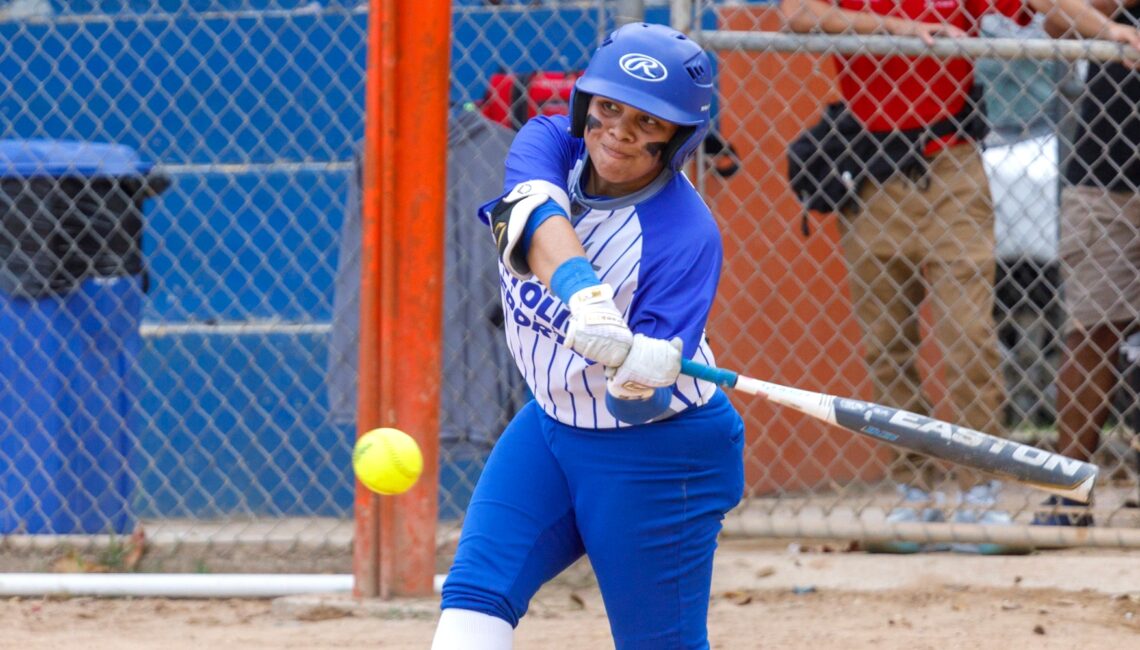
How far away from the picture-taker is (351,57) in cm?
514

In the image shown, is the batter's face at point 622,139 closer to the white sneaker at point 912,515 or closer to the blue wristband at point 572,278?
the blue wristband at point 572,278

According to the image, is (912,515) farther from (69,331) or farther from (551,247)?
(69,331)

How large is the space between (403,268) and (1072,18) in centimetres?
225

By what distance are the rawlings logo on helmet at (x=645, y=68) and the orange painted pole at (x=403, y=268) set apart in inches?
66.1

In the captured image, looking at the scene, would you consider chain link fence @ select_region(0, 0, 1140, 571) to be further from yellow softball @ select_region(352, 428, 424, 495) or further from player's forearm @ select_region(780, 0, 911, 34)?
yellow softball @ select_region(352, 428, 424, 495)

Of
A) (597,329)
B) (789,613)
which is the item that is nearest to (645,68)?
(597,329)

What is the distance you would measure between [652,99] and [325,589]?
94.1 inches

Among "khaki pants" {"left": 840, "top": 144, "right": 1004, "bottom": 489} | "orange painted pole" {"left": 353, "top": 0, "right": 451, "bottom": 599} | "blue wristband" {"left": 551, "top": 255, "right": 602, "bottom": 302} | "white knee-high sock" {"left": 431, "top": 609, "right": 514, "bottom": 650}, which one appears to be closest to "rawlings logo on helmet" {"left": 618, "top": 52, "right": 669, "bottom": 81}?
"blue wristband" {"left": 551, "top": 255, "right": 602, "bottom": 302}

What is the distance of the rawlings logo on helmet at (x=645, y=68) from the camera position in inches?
109

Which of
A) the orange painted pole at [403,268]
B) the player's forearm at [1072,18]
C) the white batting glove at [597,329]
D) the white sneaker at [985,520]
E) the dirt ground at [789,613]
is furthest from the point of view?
the white sneaker at [985,520]

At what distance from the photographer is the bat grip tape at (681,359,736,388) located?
2.71 metres

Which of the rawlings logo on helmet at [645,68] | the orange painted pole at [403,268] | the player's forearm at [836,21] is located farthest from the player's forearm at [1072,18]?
the rawlings logo on helmet at [645,68]

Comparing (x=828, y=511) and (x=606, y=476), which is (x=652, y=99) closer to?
(x=606, y=476)

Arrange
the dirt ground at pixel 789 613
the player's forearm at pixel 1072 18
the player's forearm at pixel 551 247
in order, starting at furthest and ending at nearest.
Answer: the player's forearm at pixel 1072 18, the dirt ground at pixel 789 613, the player's forearm at pixel 551 247
